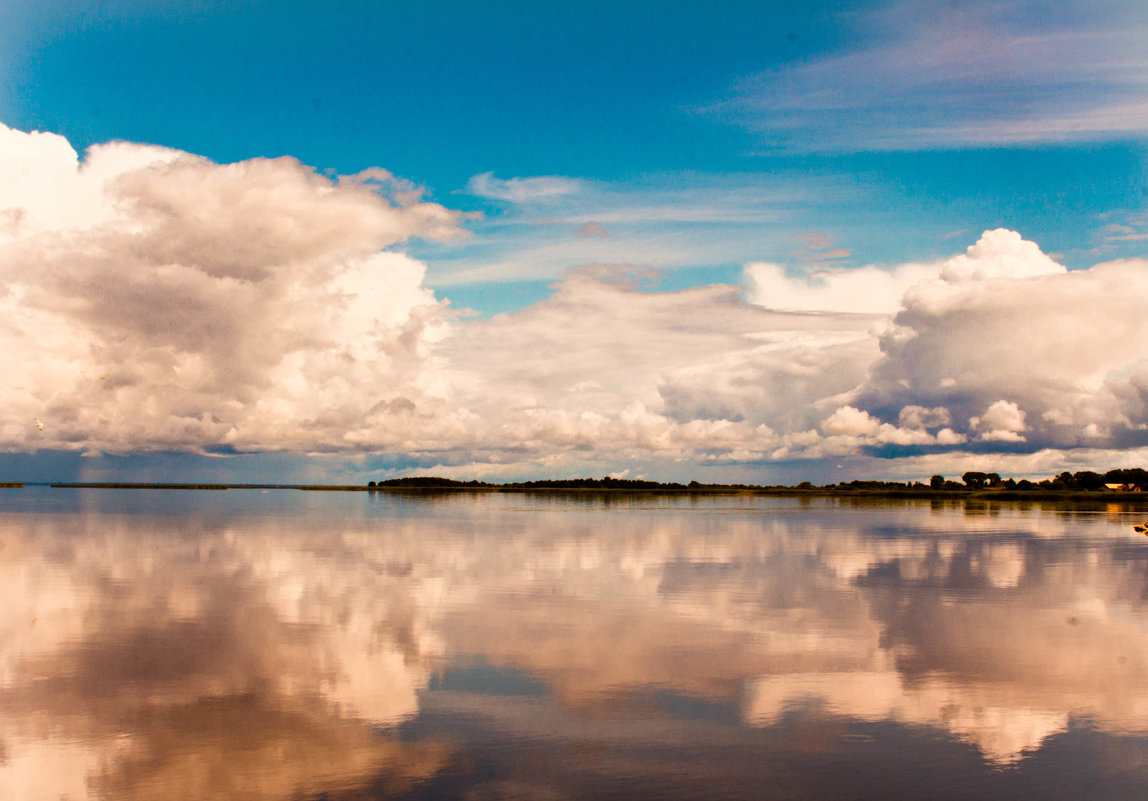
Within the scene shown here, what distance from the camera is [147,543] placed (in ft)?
202

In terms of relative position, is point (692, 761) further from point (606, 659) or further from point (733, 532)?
point (733, 532)

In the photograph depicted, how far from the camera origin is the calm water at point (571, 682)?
15250mm

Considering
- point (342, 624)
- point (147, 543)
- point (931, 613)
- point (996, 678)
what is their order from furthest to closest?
point (147, 543)
point (931, 613)
point (342, 624)
point (996, 678)

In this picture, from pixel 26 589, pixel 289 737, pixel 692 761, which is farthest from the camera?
pixel 26 589

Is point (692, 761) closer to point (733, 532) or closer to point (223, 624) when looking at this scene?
point (223, 624)

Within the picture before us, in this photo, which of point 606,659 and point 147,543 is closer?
point 606,659

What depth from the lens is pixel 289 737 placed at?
17.2 meters

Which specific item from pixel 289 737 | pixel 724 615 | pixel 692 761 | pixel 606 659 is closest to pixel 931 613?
pixel 724 615

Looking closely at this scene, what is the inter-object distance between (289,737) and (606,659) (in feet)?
31.1

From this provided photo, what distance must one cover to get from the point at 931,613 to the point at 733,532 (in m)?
40.8

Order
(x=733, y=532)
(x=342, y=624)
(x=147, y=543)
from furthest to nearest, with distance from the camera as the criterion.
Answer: (x=733, y=532) → (x=147, y=543) → (x=342, y=624)

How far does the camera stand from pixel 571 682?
21312 millimetres

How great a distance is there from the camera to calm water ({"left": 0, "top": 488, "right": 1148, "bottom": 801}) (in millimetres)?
15250

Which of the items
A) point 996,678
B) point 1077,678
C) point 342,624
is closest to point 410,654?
point 342,624
